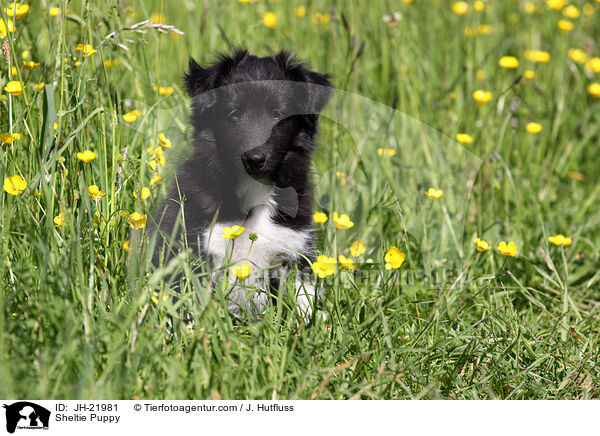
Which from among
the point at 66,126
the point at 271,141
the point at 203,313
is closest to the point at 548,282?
the point at 271,141

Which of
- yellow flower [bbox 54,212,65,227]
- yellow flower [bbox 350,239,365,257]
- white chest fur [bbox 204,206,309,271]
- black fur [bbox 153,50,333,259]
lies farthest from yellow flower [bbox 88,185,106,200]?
yellow flower [bbox 350,239,365,257]

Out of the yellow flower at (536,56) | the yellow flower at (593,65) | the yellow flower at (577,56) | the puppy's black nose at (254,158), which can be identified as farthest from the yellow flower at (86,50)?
the yellow flower at (593,65)

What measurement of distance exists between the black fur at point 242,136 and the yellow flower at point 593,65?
2742mm

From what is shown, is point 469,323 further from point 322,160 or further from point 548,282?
point 322,160

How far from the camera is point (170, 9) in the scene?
467cm

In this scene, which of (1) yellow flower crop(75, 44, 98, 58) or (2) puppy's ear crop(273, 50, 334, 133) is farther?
(2) puppy's ear crop(273, 50, 334, 133)

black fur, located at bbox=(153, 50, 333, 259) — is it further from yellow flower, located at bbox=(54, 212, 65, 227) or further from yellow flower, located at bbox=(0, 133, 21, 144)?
yellow flower, located at bbox=(0, 133, 21, 144)

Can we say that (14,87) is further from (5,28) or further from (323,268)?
(323,268)

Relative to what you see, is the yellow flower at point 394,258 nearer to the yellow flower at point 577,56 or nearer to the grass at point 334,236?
the grass at point 334,236

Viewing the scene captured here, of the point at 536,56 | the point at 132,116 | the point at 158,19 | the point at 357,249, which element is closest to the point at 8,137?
the point at 132,116

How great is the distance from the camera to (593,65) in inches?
182

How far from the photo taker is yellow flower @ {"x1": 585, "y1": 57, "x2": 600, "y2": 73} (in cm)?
459

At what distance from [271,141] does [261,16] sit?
236 cm
